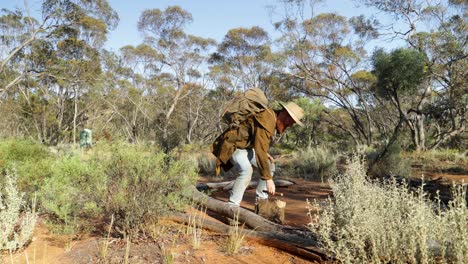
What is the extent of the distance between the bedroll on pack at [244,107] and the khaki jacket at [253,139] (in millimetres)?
55

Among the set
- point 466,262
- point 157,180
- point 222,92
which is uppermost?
point 222,92

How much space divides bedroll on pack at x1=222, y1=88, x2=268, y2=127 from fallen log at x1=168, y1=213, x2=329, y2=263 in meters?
1.09

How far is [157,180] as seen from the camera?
399cm

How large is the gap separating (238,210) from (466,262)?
2.30 m

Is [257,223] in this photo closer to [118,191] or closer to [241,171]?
[241,171]

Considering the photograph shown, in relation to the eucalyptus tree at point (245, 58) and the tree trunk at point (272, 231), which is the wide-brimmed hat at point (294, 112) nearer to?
the tree trunk at point (272, 231)

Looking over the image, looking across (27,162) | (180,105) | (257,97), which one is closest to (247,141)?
(257,97)

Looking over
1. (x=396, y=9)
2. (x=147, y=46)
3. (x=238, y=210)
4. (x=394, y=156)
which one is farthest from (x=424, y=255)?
(x=147, y=46)

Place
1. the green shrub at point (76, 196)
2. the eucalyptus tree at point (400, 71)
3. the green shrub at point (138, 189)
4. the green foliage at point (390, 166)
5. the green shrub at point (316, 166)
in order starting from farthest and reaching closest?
the eucalyptus tree at point (400, 71), the green shrub at point (316, 166), the green foliage at point (390, 166), the green shrub at point (76, 196), the green shrub at point (138, 189)

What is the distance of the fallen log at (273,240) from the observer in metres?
3.16

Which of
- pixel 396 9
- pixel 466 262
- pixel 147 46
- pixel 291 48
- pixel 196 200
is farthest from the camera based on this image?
pixel 147 46

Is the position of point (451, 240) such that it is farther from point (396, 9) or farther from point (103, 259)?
point (396, 9)

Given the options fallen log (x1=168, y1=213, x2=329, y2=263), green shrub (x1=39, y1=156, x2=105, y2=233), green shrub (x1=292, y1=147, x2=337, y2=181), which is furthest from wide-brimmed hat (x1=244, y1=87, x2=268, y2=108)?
green shrub (x1=292, y1=147, x2=337, y2=181)

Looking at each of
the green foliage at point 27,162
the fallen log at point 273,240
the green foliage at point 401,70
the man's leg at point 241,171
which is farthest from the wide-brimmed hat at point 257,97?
the green foliage at point 401,70
